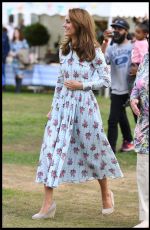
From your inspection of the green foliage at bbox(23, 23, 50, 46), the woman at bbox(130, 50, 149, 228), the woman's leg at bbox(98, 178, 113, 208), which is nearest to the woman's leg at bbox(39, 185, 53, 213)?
the woman's leg at bbox(98, 178, 113, 208)

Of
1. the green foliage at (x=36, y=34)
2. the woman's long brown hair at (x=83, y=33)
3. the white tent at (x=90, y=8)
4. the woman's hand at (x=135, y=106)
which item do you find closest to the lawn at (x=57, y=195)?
the woman's hand at (x=135, y=106)

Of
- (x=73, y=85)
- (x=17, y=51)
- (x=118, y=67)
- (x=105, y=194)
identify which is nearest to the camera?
(x=73, y=85)

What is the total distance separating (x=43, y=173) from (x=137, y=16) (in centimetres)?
1314

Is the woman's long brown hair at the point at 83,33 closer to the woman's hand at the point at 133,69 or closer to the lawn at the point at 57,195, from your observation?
the lawn at the point at 57,195

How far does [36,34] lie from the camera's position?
995 inches

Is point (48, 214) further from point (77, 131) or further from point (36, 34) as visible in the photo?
point (36, 34)

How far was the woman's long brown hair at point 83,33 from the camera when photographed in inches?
265

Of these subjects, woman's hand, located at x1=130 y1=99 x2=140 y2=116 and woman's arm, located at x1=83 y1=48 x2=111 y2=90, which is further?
woman's arm, located at x1=83 y1=48 x2=111 y2=90

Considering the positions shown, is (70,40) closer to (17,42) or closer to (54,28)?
(17,42)

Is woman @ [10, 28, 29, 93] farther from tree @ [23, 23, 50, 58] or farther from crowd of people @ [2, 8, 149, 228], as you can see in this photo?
crowd of people @ [2, 8, 149, 228]

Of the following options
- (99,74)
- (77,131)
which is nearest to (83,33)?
(99,74)

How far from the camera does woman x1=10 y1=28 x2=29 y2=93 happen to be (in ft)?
73.3

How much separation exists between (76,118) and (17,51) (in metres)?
16.3

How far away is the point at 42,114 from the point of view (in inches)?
640
